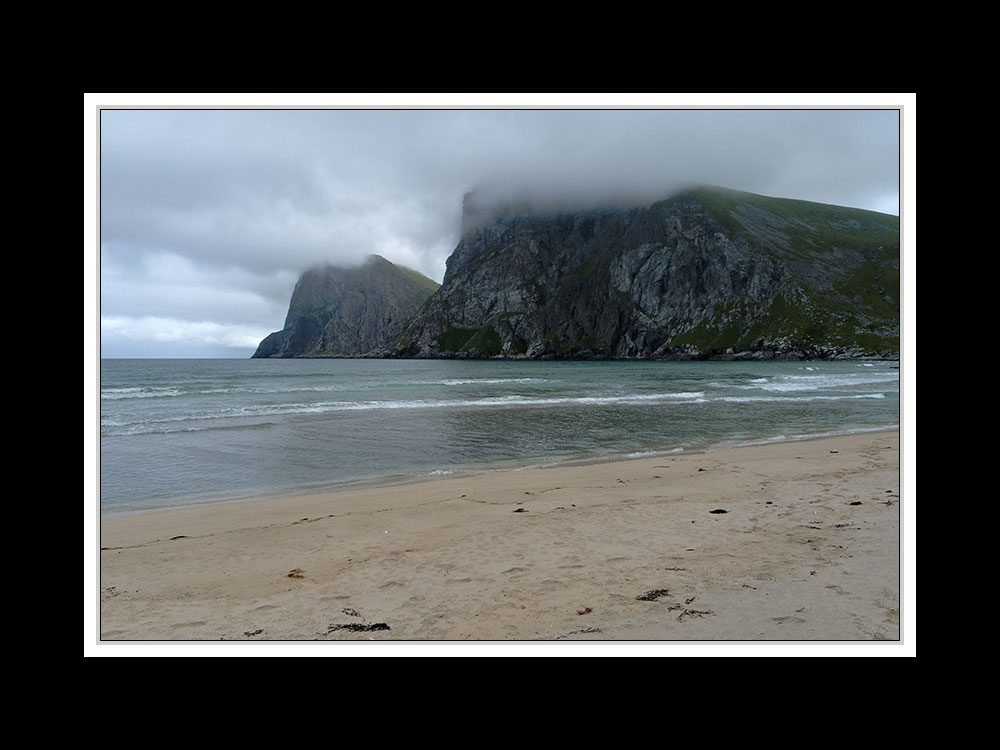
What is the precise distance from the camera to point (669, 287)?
5586 inches

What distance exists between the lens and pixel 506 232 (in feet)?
581

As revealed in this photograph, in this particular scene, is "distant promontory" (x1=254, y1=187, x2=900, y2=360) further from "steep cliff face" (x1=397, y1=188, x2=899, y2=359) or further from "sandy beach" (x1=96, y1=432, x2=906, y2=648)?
"sandy beach" (x1=96, y1=432, x2=906, y2=648)

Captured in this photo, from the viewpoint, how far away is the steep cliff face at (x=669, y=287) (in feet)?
347

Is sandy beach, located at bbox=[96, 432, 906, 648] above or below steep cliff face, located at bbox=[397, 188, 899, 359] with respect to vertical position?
below

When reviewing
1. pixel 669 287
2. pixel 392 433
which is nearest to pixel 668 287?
pixel 669 287

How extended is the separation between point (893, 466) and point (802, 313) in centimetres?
11698

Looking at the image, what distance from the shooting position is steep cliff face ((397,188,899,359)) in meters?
106

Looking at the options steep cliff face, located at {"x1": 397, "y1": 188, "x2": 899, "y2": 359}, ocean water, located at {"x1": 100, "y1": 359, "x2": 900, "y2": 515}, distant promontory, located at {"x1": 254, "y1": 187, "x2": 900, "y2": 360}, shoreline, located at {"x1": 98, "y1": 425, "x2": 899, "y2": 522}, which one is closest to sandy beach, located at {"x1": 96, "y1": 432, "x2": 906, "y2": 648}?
shoreline, located at {"x1": 98, "y1": 425, "x2": 899, "y2": 522}

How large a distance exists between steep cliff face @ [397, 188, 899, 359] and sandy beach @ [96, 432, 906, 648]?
7958cm

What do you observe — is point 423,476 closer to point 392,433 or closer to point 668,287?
point 392,433

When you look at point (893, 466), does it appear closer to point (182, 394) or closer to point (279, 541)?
point (279, 541)

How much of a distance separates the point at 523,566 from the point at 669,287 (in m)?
147

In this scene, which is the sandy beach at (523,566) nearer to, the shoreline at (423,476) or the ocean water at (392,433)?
the shoreline at (423,476)
